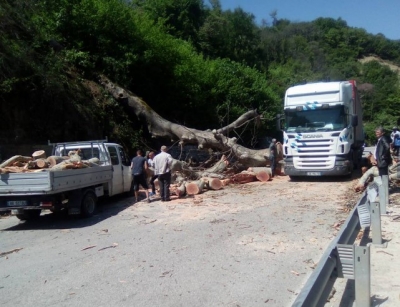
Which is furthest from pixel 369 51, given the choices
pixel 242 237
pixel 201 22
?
pixel 242 237

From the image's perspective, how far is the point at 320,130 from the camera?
16.8m

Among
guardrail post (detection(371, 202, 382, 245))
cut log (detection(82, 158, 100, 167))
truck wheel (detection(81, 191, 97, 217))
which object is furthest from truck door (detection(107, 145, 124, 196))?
guardrail post (detection(371, 202, 382, 245))

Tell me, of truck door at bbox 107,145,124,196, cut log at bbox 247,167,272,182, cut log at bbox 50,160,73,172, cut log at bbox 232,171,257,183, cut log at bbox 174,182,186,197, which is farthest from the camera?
cut log at bbox 247,167,272,182

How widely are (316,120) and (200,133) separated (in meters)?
4.82

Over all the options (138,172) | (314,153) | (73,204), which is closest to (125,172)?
(138,172)

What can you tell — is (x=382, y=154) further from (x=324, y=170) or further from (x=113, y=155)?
(x=113, y=155)

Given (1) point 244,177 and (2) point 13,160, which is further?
(1) point 244,177

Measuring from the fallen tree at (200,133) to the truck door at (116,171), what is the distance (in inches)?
184

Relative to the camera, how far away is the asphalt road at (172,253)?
616cm

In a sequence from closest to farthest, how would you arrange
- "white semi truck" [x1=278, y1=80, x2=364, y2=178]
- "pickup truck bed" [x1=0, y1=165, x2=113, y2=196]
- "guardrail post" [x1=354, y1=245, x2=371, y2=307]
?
"guardrail post" [x1=354, y1=245, x2=371, y2=307]
"pickup truck bed" [x1=0, y1=165, x2=113, y2=196]
"white semi truck" [x1=278, y1=80, x2=364, y2=178]

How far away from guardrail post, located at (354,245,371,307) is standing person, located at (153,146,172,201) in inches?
383

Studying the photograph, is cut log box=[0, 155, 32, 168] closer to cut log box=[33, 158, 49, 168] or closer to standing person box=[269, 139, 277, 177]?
cut log box=[33, 158, 49, 168]

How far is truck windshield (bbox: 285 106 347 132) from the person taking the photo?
16.8m

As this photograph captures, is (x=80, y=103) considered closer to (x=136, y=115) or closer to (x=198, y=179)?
(x=136, y=115)
